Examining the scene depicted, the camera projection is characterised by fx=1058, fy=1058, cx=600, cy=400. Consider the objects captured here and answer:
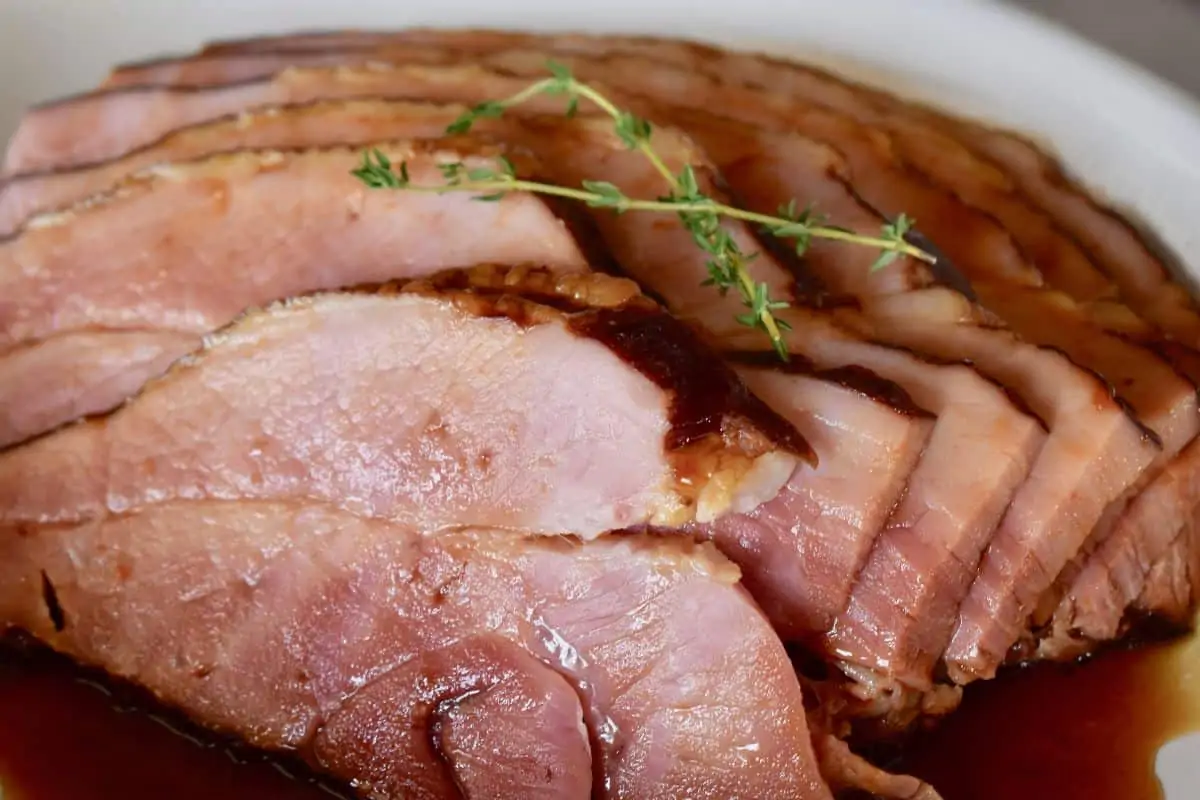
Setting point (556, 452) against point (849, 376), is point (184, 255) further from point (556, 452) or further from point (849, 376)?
point (849, 376)

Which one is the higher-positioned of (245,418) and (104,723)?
(245,418)

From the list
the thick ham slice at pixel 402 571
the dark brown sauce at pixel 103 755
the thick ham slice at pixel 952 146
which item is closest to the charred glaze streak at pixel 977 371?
the thick ham slice at pixel 402 571

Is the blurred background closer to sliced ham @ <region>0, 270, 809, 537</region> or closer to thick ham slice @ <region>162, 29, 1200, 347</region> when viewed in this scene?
thick ham slice @ <region>162, 29, 1200, 347</region>

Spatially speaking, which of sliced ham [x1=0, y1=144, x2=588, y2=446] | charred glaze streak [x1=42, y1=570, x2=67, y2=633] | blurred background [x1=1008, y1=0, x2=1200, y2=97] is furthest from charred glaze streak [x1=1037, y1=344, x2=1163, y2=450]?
charred glaze streak [x1=42, y1=570, x2=67, y2=633]

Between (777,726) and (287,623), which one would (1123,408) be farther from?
(287,623)

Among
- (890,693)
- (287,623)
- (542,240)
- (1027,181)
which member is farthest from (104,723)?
(1027,181)

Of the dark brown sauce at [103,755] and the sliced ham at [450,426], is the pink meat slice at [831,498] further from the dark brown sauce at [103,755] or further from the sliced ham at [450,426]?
the dark brown sauce at [103,755]

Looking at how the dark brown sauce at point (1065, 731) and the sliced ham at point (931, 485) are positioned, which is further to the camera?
the dark brown sauce at point (1065, 731)

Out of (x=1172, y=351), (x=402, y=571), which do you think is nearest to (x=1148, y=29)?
(x=1172, y=351)
